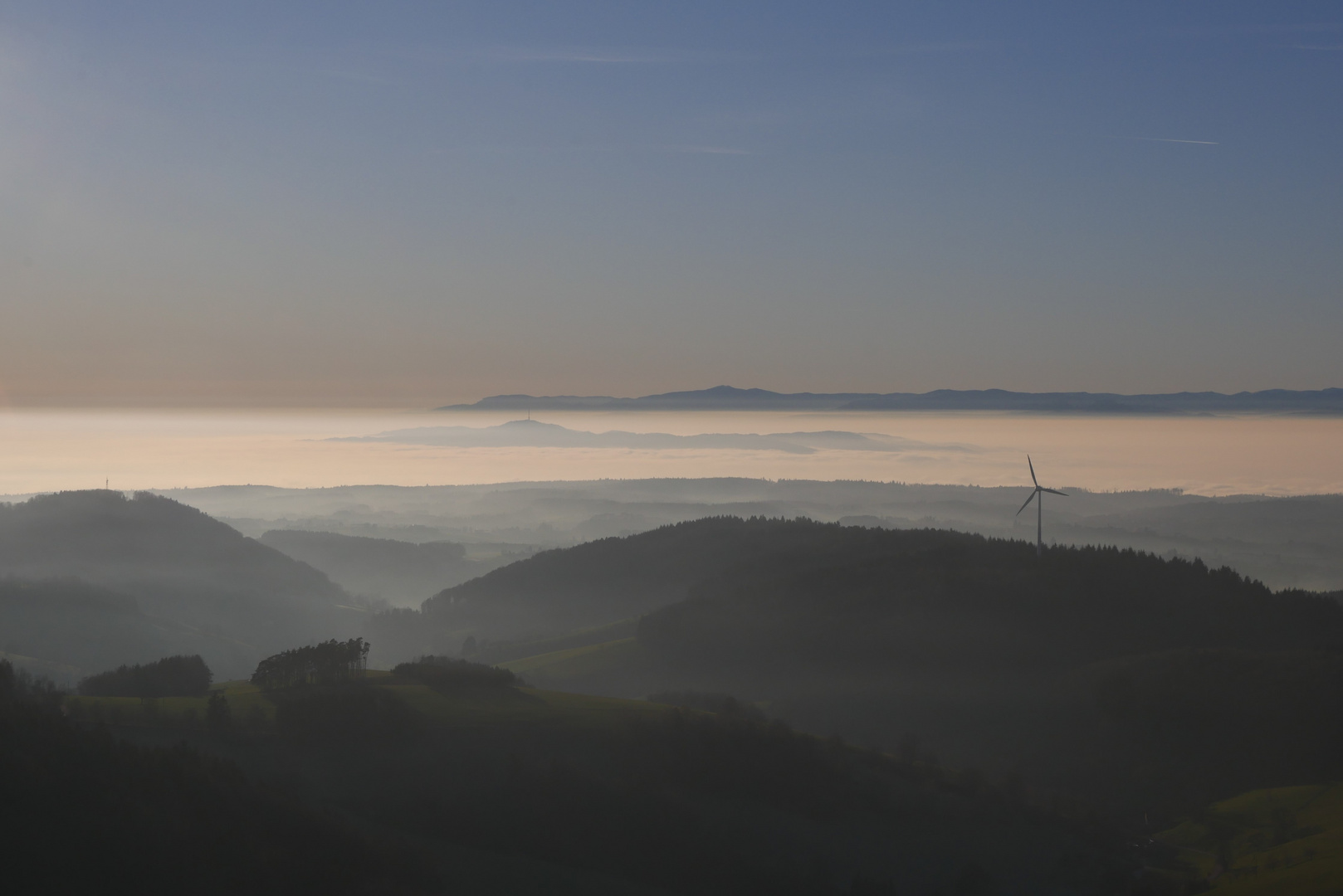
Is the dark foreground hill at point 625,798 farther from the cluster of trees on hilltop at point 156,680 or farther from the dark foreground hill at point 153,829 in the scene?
the cluster of trees on hilltop at point 156,680

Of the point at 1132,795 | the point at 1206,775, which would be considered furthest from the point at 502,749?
the point at 1206,775

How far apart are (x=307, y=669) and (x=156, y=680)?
95.7ft

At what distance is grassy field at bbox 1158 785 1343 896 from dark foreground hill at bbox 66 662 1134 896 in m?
10.6

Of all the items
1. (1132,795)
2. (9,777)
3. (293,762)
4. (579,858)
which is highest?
(9,777)

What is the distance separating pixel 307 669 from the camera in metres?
140

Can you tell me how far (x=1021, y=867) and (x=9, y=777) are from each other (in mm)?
89010

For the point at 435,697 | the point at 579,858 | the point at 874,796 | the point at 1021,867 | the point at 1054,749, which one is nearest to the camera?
the point at 579,858

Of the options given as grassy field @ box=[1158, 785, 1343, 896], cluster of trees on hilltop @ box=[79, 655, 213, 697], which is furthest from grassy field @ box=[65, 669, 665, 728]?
grassy field @ box=[1158, 785, 1343, 896]

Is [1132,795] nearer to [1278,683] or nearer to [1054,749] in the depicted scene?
[1054,749]

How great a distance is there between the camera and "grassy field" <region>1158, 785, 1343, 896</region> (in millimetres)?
93938

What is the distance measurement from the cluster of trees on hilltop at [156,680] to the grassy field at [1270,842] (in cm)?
12519

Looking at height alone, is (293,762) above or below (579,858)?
above

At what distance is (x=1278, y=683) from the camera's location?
171625 mm

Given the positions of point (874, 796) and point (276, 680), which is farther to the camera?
point (276, 680)
